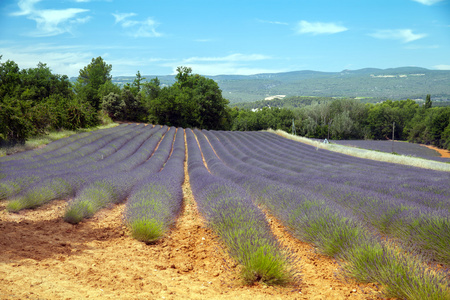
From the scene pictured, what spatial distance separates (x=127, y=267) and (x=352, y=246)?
2.32 meters

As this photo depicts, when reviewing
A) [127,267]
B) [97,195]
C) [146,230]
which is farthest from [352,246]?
[97,195]

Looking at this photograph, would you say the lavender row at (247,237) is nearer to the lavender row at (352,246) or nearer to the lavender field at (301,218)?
the lavender field at (301,218)

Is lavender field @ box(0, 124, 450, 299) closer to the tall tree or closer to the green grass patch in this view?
the green grass patch

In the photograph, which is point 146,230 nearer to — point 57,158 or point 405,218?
point 405,218

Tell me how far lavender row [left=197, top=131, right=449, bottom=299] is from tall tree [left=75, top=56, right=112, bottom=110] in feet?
147

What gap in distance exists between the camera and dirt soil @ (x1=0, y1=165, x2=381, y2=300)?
2422 millimetres

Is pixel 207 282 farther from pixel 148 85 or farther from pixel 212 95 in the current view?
pixel 148 85

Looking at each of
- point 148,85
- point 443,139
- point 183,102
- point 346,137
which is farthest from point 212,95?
point 443,139

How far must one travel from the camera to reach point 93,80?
2128 inches

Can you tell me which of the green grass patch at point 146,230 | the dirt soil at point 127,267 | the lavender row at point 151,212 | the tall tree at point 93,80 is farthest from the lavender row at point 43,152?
the tall tree at point 93,80

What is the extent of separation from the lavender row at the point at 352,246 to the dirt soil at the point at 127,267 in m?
0.16

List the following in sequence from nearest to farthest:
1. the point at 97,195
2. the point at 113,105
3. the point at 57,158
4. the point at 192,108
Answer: the point at 97,195, the point at 57,158, the point at 113,105, the point at 192,108

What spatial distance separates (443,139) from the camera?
1580 inches

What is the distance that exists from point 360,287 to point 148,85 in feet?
169
